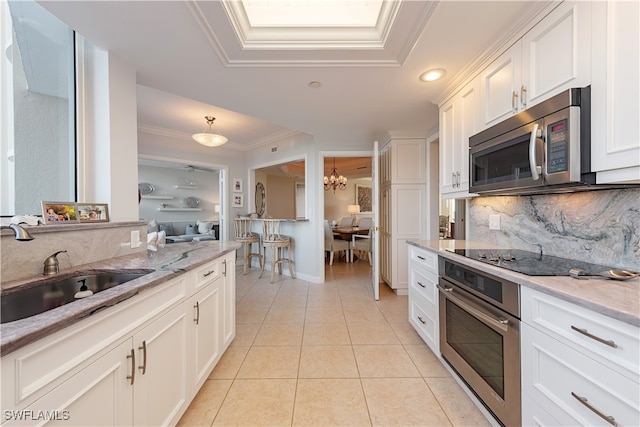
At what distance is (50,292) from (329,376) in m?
1.63

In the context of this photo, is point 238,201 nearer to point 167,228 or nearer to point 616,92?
point 167,228

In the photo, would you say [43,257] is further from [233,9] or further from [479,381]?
[479,381]

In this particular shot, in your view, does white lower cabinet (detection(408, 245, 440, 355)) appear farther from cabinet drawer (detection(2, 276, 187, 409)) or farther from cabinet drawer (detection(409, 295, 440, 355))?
cabinet drawer (detection(2, 276, 187, 409))

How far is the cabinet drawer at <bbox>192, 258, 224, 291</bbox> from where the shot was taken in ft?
4.81

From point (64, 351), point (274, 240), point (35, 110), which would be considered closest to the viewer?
point (64, 351)

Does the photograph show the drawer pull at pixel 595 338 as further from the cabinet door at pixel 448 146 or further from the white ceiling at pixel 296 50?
the white ceiling at pixel 296 50

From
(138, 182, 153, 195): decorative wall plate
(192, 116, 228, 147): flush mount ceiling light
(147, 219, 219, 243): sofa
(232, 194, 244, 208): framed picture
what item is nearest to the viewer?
(192, 116, 228, 147): flush mount ceiling light

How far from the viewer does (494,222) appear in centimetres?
199

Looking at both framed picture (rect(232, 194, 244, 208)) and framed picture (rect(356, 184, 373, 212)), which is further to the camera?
framed picture (rect(356, 184, 373, 212))

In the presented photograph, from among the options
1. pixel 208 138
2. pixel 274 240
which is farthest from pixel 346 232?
pixel 208 138

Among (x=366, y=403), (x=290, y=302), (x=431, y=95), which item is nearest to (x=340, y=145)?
(x=431, y=95)

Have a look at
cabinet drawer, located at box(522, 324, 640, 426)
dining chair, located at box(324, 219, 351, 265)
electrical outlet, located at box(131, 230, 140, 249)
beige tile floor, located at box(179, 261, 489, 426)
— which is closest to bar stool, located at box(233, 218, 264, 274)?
dining chair, located at box(324, 219, 351, 265)

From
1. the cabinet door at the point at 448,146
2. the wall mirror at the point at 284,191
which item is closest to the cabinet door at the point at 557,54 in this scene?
the cabinet door at the point at 448,146

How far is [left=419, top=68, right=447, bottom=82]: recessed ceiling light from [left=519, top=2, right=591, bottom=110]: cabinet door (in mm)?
579
